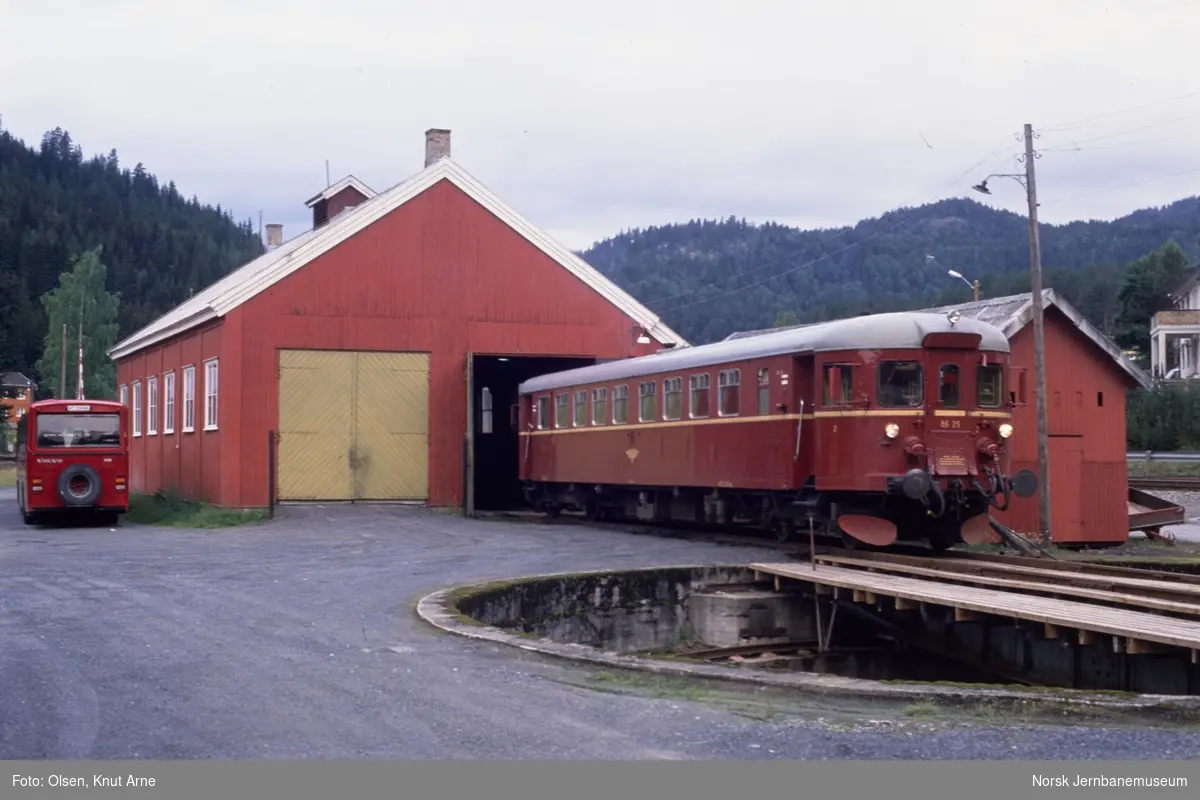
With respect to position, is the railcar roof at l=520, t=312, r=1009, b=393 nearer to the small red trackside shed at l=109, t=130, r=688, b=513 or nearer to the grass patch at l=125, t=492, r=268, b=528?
the small red trackside shed at l=109, t=130, r=688, b=513

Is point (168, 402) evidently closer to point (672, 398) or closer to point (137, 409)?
point (137, 409)

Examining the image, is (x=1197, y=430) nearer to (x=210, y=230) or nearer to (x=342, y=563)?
(x=342, y=563)

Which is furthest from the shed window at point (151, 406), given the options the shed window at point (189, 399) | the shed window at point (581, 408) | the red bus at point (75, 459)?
the shed window at point (581, 408)

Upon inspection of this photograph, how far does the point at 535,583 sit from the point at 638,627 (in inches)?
64.4

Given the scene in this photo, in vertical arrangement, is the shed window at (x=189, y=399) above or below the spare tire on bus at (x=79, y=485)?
above

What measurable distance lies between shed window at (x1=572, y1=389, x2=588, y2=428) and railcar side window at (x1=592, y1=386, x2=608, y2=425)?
0.40 meters

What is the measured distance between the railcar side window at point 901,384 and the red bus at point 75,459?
49.5 feet

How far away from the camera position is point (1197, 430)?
55.1m

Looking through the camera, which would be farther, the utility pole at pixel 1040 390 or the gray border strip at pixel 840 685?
the utility pole at pixel 1040 390

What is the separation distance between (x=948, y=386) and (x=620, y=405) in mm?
7997

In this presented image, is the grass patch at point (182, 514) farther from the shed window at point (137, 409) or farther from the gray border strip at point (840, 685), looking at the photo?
the gray border strip at point (840, 685)

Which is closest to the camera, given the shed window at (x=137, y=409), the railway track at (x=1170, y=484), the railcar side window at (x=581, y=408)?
the railcar side window at (x=581, y=408)

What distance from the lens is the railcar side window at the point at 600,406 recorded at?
86.3 feet

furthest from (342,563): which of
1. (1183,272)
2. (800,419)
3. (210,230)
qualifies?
(210,230)
